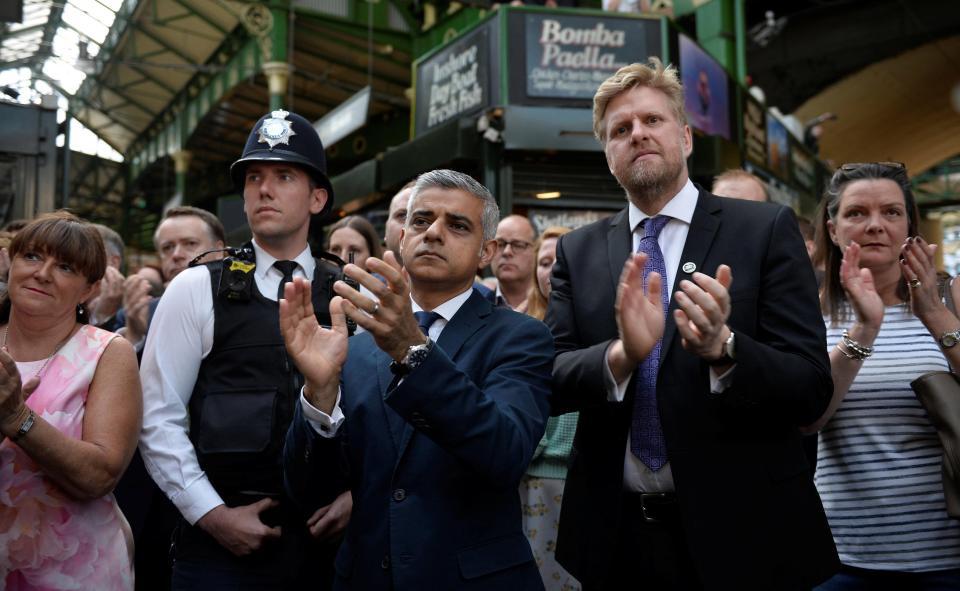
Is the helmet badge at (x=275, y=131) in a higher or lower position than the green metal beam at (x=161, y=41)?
lower

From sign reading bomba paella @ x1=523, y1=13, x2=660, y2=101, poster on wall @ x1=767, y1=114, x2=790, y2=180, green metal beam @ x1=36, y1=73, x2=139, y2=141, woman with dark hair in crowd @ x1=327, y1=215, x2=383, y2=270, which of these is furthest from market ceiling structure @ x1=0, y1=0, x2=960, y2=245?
woman with dark hair in crowd @ x1=327, y1=215, x2=383, y2=270

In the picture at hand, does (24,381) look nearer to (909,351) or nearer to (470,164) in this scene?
(909,351)

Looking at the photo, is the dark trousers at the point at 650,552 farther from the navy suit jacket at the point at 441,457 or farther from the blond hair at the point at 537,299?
the blond hair at the point at 537,299

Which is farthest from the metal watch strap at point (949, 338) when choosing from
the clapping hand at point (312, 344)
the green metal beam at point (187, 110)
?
the green metal beam at point (187, 110)

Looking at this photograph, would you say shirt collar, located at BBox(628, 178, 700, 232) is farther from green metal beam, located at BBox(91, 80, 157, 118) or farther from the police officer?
green metal beam, located at BBox(91, 80, 157, 118)

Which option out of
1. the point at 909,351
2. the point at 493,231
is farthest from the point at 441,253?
the point at 909,351

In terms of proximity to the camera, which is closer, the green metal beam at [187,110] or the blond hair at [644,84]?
the blond hair at [644,84]

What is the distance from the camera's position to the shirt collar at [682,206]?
Result: 7.91 feet

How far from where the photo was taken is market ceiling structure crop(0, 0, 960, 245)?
51.9 ft

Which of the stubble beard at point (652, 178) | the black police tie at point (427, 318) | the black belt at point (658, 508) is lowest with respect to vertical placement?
the black belt at point (658, 508)

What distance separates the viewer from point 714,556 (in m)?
2.06

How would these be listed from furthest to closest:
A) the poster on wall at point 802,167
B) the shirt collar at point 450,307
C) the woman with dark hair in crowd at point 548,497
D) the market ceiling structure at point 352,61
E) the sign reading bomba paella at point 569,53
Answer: the market ceiling structure at point 352,61 < the poster on wall at point 802,167 < the sign reading bomba paella at point 569,53 < the woman with dark hair in crowd at point 548,497 < the shirt collar at point 450,307

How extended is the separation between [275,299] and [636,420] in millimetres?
1386

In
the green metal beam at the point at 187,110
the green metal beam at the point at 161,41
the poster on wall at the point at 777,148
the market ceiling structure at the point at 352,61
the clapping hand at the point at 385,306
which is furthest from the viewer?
the green metal beam at the point at 161,41
